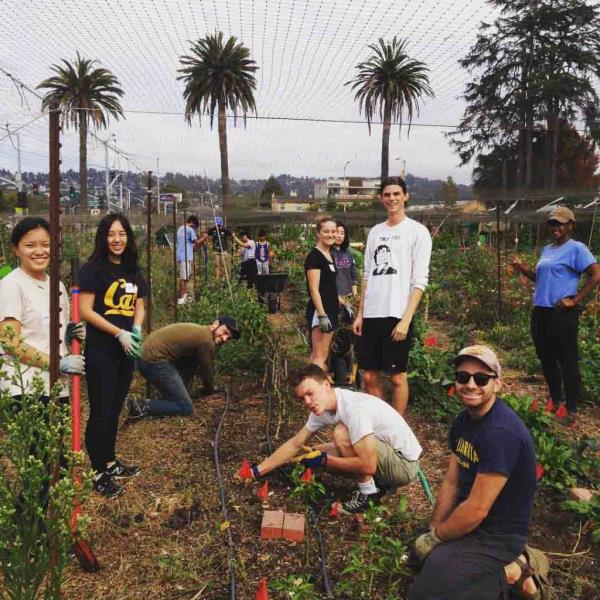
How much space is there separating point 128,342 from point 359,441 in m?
1.25

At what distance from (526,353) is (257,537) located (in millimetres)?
3823

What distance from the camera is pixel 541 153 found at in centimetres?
1439

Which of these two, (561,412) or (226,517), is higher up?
(561,412)

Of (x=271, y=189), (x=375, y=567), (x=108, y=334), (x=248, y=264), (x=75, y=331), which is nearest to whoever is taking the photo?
(x=375, y=567)

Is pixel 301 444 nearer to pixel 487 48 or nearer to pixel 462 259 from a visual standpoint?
pixel 462 259

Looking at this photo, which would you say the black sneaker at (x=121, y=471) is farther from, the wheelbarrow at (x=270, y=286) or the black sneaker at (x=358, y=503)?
the wheelbarrow at (x=270, y=286)

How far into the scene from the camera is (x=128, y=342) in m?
2.96

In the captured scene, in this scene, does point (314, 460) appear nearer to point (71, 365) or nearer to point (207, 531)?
point (207, 531)

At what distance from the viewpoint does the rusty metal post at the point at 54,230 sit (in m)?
2.13

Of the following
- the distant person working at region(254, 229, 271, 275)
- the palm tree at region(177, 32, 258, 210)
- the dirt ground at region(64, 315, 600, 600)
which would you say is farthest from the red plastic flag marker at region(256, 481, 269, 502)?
the palm tree at region(177, 32, 258, 210)

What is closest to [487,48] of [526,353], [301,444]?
[526,353]

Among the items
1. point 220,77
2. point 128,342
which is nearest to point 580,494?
point 128,342

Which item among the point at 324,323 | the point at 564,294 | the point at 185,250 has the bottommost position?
the point at 324,323

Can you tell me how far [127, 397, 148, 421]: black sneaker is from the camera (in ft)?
13.5
